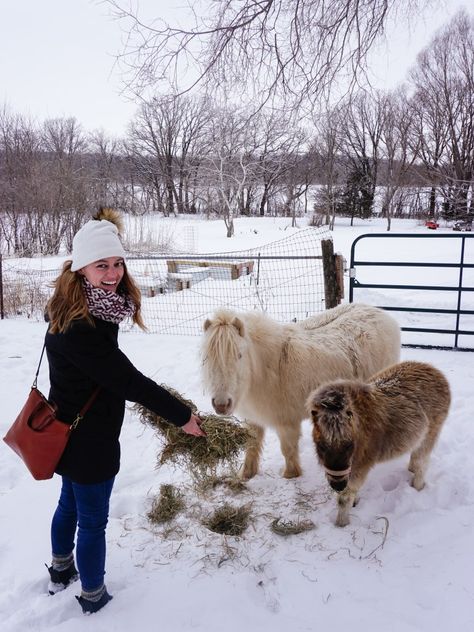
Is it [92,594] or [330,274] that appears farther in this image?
[330,274]

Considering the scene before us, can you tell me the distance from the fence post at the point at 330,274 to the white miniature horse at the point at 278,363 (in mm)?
2630

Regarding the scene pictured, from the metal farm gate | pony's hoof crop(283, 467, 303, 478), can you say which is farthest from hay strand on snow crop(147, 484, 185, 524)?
the metal farm gate

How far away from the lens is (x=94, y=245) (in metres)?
1.96

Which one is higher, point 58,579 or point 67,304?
point 67,304

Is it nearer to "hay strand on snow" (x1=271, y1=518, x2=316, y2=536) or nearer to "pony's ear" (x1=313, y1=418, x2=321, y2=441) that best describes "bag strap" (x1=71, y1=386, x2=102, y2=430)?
"pony's ear" (x1=313, y1=418, x2=321, y2=441)

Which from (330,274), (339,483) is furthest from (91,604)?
(330,274)

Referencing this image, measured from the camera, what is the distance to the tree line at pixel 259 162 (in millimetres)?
11366

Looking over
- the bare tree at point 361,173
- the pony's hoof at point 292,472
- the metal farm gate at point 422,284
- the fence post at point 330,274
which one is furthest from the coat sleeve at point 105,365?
the bare tree at point 361,173

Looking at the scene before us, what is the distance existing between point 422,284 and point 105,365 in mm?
11264

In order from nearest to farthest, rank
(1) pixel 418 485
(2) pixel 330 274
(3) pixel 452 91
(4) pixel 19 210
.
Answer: (1) pixel 418 485 < (2) pixel 330 274 < (3) pixel 452 91 < (4) pixel 19 210

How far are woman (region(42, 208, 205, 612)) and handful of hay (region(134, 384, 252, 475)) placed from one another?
409mm

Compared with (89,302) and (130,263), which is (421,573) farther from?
(130,263)

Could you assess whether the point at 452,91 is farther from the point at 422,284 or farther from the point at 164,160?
the point at 164,160

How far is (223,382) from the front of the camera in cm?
271
